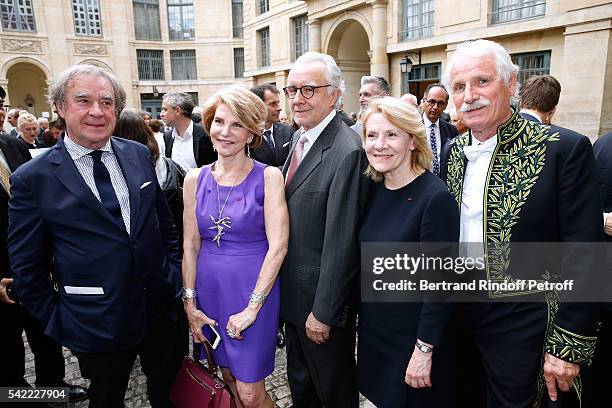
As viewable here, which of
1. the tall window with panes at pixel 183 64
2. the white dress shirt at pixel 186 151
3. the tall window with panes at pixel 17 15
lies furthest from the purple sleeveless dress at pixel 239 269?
the tall window with panes at pixel 183 64

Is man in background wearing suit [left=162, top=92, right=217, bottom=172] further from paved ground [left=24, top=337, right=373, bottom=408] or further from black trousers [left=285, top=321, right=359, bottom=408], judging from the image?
black trousers [left=285, top=321, right=359, bottom=408]

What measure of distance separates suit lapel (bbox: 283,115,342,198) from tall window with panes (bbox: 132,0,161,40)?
36.1 meters

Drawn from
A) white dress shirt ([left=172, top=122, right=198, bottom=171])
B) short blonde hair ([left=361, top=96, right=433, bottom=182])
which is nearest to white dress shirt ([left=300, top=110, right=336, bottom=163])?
short blonde hair ([left=361, top=96, right=433, bottom=182])

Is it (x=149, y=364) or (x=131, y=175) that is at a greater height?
(x=131, y=175)

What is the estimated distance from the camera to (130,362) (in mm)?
2422

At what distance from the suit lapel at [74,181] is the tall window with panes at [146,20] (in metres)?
35.9

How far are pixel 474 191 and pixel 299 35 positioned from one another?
21588 mm

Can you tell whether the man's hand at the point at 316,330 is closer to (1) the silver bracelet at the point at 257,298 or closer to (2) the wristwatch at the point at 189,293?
(1) the silver bracelet at the point at 257,298

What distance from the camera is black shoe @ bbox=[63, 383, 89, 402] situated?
3.34 meters

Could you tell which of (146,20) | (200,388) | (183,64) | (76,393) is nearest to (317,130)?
(200,388)

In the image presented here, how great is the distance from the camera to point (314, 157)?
245 centimetres

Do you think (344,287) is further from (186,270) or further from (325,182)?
(186,270)

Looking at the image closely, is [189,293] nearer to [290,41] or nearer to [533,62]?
[533,62]

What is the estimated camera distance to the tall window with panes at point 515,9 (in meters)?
11.6
